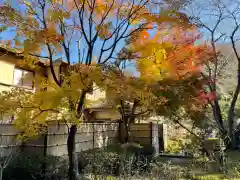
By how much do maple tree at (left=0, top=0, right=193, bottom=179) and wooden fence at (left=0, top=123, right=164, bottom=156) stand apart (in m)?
1.76

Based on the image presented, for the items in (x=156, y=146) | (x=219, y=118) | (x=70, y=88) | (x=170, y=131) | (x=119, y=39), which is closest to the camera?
(x=70, y=88)

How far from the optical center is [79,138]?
41.4 feet

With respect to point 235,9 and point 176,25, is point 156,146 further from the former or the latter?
point 176,25

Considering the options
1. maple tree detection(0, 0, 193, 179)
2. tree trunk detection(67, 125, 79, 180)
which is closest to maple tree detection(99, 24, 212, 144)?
maple tree detection(0, 0, 193, 179)

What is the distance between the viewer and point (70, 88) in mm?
6414

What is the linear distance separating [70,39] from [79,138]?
6.26 meters

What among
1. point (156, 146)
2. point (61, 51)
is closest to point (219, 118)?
point (156, 146)

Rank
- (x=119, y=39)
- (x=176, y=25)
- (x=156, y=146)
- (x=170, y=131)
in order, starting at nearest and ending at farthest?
1. (x=176, y=25)
2. (x=119, y=39)
3. (x=156, y=146)
4. (x=170, y=131)

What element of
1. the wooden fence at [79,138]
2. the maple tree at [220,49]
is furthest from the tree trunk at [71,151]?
the maple tree at [220,49]

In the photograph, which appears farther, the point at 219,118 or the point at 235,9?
the point at 219,118

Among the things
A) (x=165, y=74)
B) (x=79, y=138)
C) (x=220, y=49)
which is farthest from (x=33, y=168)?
(x=220, y=49)

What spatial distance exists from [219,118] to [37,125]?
10953mm

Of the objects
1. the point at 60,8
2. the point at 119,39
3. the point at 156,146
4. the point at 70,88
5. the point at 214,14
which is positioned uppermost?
the point at 214,14

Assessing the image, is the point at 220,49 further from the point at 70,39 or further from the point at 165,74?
the point at 70,39
